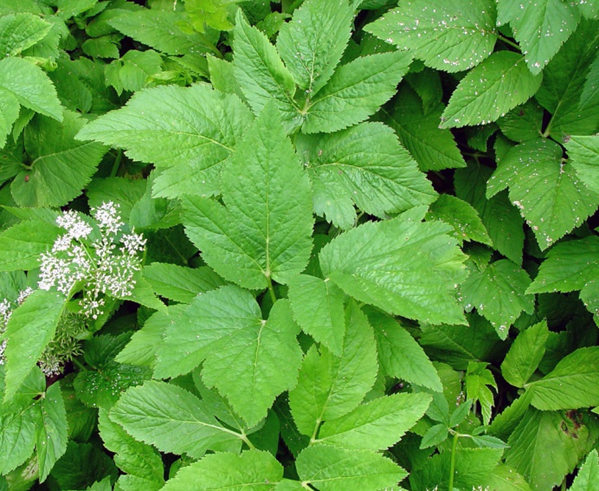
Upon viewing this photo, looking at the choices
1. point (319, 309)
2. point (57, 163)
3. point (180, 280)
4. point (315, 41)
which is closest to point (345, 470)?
point (319, 309)

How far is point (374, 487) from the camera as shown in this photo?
5.07 feet

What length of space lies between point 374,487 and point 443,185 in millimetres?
1504

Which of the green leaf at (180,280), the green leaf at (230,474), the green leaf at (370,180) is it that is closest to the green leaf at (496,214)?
the green leaf at (370,180)

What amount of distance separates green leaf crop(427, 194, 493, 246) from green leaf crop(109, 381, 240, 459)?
46.7 inches

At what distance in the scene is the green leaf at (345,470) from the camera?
5.09 feet

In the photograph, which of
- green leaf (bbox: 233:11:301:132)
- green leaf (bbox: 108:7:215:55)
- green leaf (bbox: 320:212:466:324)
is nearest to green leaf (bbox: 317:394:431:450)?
green leaf (bbox: 320:212:466:324)

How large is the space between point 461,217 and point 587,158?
0.57 metres

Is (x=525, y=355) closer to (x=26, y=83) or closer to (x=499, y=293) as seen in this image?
(x=499, y=293)

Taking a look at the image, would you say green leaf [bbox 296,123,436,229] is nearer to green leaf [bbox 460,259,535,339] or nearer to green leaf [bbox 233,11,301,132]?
green leaf [bbox 233,11,301,132]

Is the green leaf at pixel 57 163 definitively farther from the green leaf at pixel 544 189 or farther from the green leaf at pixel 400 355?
the green leaf at pixel 544 189

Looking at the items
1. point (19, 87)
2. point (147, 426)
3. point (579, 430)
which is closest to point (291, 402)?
point (147, 426)

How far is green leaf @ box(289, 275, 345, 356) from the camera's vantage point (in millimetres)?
1543

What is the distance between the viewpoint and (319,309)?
63.2 inches

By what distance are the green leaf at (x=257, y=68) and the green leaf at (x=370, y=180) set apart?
0.34 meters
